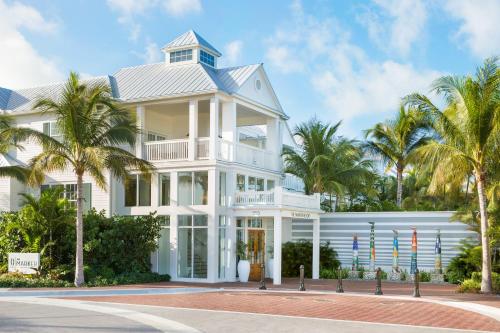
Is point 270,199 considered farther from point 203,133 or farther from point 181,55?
point 181,55

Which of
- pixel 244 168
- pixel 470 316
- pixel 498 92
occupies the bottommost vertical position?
pixel 470 316

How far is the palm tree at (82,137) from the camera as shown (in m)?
23.0

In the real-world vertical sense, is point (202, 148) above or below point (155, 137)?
below

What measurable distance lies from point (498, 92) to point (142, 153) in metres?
14.3

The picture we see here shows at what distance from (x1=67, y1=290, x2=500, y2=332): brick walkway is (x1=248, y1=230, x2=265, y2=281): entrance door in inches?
217

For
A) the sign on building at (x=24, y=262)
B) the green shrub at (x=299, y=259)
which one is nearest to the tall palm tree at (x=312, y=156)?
the green shrub at (x=299, y=259)

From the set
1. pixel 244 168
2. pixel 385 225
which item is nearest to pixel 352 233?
pixel 385 225

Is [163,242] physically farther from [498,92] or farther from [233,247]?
[498,92]

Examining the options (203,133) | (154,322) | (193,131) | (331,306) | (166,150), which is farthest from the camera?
(203,133)

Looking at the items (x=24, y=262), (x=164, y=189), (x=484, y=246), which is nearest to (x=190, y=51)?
(x=164, y=189)

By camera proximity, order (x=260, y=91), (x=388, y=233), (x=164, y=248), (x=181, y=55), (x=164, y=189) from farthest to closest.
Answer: (x=181, y=55)
(x=260, y=91)
(x=388, y=233)
(x=164, y=189)
(x=164, y=248)

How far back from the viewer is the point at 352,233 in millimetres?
29688

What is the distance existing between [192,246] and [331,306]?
9.80 meters

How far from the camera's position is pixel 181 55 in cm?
2992
